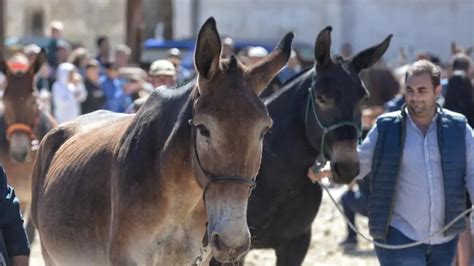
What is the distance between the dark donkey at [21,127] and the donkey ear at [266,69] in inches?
264

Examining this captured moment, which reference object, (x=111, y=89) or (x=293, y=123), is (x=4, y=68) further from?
(x=293, y=123)

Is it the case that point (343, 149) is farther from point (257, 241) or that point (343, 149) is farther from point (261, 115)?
point (261, 115)

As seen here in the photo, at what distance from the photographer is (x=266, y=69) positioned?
643cm

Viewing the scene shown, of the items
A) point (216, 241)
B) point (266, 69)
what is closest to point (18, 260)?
point (216, 241)

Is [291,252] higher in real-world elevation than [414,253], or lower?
lower

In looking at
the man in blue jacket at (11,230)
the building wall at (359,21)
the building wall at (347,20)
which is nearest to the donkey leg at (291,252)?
the man in blue jacket at (11,230)

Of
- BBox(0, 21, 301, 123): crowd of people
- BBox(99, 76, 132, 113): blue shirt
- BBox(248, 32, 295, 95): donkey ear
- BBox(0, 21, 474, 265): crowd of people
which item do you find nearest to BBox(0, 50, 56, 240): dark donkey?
BBox(0, 21, 474, 265): crowd of people

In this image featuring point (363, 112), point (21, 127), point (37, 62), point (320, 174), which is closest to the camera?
point (320, 174)

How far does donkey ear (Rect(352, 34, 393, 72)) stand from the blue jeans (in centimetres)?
147

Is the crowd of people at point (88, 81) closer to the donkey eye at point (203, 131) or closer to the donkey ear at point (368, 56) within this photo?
the donkey ear at point (368, 56)

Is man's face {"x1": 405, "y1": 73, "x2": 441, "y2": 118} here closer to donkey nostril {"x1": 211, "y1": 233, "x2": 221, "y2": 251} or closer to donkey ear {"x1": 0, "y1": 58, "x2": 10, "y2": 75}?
donkey nostril {"x1": 211, "y1": 233, "x2": 221, "y2": 251}

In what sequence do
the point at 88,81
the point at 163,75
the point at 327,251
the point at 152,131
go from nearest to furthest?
the point at 152,131
the point at 163,75
the point at 327,251
the point at 88,81

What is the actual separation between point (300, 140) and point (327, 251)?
4.67m

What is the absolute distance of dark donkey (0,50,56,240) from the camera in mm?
12820
